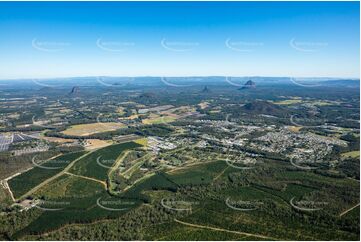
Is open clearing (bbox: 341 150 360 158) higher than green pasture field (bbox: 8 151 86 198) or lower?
higher

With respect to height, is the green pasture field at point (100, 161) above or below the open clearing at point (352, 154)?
below

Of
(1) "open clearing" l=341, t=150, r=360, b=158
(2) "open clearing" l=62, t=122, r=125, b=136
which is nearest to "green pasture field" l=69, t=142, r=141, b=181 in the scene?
(2) "open clearing" l=62, t=122, r=125, b=136

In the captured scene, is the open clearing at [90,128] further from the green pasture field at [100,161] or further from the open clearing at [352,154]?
the open clearing at [352,154]

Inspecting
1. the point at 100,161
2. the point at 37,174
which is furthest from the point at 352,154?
the point at 37,174

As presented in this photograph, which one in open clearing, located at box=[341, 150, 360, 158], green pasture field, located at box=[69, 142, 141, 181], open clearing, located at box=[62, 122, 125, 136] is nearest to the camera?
green pasture field, located at box=[69, 142, 141, 181]

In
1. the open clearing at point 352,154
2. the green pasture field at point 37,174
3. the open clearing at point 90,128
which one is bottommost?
the green pasture field at point 37,174

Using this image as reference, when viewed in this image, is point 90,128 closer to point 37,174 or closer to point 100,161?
point 100,161

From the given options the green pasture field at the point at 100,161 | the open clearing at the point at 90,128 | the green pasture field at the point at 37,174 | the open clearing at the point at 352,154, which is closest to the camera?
the green pasture field at the point at 37,174

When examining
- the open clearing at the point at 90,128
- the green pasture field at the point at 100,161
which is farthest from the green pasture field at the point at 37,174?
the open clearing at the point at 90,128

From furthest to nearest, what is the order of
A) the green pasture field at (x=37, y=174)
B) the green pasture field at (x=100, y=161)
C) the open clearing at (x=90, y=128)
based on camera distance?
the open clearing at (x=90, y=128)
the green pasture field at (x=100, y=161)
the green pasture field at (x=37, y=174)

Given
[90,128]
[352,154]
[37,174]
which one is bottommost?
[37,174]

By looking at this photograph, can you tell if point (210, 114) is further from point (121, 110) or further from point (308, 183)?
point (308, 183)

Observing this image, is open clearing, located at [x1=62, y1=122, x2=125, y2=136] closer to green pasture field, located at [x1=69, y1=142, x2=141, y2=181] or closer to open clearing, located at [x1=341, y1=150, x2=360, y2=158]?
green pasture field, located at [x1=69, y1=142, x2=141, y2=181]

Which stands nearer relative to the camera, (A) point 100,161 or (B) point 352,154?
(A) point 100,161
